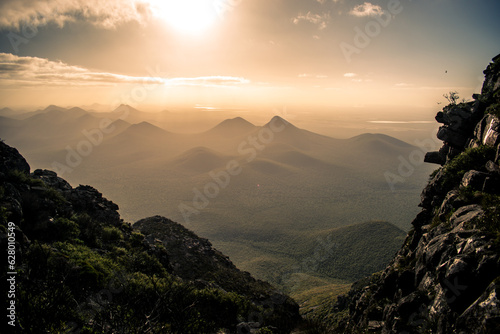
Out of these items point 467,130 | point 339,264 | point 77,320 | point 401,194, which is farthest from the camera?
point 401,194

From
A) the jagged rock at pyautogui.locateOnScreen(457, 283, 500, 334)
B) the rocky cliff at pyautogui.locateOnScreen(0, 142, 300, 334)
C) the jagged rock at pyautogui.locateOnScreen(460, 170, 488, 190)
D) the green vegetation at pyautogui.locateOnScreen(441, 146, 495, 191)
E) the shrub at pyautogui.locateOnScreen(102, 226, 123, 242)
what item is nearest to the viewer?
the jagged rock at pyautogui.locateOnScreen(457, 283, 500, 334)

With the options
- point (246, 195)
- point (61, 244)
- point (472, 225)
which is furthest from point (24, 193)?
point (246, 195)

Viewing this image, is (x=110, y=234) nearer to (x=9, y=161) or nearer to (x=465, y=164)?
(x=9, y=161)

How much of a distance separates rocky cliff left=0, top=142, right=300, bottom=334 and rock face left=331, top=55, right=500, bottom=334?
27.5 ft

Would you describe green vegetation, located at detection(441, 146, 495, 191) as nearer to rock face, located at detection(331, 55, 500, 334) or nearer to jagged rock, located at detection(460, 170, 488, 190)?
rock face, located at detection(331, 55, 500, 334)

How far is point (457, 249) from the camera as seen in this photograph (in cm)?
1018

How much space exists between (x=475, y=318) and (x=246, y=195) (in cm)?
17313

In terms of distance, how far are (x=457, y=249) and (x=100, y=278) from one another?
18837 millimetres

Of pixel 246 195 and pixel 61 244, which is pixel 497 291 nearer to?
pixel 61 244

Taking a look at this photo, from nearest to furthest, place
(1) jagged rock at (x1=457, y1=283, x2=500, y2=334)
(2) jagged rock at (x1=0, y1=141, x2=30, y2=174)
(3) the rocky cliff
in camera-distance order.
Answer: (1) jagged rock at (x1=457, y1=283, x2=500, y2=334)
(3) the rocky cliff
(2) jagged rock at (x1=0, y1=141, x2=30, y2=174)

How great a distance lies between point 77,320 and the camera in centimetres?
1076

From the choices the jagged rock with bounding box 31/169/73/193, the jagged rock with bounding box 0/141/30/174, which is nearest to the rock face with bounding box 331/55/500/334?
the jagged rock with bounding box 0/141/30/174

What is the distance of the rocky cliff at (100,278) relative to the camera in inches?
372

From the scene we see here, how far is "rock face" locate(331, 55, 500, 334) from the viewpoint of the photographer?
8359 millimetres
